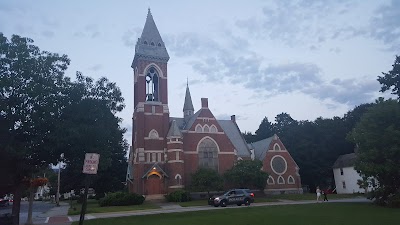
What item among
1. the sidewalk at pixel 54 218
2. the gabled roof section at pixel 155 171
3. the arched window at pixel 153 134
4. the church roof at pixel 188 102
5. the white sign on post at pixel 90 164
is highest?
the church roof at pixel 188 102

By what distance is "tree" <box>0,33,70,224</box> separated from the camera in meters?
19.1

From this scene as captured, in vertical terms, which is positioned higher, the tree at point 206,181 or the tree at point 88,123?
the tree at point 88,123

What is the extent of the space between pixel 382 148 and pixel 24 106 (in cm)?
2597

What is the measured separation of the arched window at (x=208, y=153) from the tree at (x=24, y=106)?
1224 inches

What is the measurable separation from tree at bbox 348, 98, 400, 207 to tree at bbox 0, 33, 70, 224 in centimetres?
2369

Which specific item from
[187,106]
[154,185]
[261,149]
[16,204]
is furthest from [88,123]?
[261,149]

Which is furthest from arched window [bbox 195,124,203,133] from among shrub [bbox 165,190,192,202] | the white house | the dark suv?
the white house

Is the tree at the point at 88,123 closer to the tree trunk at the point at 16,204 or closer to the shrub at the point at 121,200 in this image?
the tree trunk at the point at 16,204

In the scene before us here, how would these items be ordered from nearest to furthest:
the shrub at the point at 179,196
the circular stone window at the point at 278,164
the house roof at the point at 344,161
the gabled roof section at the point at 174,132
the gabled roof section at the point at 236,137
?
the shrub at the point at 179,196, the gabled roof section at the point at 174,132, the circular stone window at the point at 278,164, the gabled roof section at the point at 236,137, the house roof at the point at 344,161

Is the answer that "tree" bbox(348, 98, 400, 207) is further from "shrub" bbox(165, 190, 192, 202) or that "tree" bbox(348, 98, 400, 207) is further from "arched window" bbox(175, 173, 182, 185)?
"arched window" bbox(175, 173, 182, 185)

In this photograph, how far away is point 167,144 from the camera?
158ft

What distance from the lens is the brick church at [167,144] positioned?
154 feet

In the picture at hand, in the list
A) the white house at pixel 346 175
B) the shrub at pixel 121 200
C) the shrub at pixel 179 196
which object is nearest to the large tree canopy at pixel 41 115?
the shrub at pixel 121 200

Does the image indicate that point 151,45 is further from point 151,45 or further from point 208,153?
point 208,153
